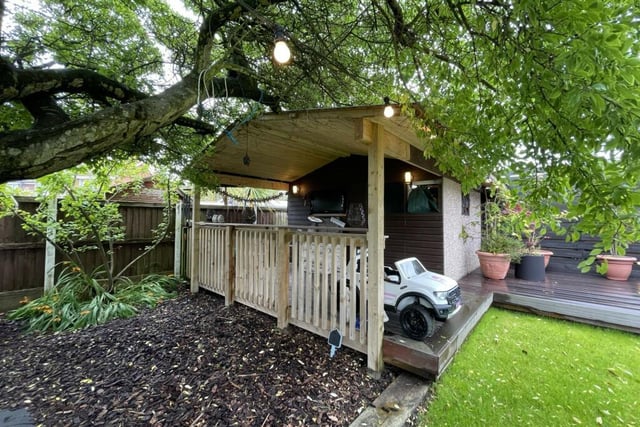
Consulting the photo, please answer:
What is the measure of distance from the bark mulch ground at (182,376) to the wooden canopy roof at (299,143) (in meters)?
2.28

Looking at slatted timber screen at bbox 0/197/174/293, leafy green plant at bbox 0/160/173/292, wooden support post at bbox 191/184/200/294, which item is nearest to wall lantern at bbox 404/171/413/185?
wooden support post at bbox 191/184/200/294

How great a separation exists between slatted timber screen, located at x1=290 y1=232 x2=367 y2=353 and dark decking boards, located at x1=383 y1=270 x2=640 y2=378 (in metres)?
0.39

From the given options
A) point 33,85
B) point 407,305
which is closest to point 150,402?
point 33,85

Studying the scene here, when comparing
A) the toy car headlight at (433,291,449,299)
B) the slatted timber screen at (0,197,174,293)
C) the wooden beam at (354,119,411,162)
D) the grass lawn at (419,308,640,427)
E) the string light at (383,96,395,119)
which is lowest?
the grass lawn at (419,308,640,427)

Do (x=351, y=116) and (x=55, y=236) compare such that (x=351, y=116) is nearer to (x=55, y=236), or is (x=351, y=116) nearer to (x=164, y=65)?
(x=164, y=65)

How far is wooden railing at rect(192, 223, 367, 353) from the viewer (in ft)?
9.02

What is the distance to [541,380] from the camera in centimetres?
257

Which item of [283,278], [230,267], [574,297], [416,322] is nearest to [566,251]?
[574,297]

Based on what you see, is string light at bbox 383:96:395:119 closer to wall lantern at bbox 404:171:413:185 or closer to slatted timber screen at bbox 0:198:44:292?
wall lantern at bbox 404:171:413:185

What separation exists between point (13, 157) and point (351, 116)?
7.54ft

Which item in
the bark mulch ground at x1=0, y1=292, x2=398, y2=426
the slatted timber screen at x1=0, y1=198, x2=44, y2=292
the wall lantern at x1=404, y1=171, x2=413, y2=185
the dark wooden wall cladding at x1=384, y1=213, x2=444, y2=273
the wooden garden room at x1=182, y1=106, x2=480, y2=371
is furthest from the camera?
the wall lantern at x1=404, y1=171, x2=413, y2=185

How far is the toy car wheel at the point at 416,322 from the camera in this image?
2.77m

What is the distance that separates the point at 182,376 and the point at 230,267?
6.14 ft

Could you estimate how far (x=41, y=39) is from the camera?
2811 mm
